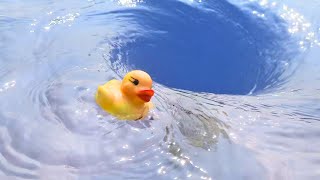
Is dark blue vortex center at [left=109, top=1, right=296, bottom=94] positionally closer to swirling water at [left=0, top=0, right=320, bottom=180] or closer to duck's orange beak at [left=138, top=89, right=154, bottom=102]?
swirling water at [left=0, top=0, right=320, bottom=180]

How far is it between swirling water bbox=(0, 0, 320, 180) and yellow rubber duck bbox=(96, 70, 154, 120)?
0.14 feet

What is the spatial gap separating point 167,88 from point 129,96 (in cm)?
46

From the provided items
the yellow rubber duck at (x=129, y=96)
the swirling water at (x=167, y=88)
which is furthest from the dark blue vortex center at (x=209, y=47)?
the yellow rubber duck at (x=129, y=96)

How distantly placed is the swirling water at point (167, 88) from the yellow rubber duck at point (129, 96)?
0.04 metres

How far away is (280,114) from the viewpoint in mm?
1876

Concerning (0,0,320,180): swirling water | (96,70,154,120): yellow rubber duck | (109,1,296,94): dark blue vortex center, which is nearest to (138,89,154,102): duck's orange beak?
(96,70,154,120): yellow rubber duck

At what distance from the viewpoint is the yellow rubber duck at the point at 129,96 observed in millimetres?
1583

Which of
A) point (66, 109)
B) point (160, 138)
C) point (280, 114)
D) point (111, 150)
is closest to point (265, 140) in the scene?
point (280, 114)

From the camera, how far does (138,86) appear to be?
158 cm

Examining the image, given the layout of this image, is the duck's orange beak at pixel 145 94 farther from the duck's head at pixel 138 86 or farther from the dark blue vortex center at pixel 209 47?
the dark blue vortex center at pixel 209 47

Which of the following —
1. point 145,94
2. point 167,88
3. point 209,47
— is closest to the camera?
point 145,94

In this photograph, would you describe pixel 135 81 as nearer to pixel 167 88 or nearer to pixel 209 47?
pixel 167 88

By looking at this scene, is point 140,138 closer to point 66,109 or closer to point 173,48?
point 66,109

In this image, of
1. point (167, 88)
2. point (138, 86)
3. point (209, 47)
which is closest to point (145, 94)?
point (138, 86)
